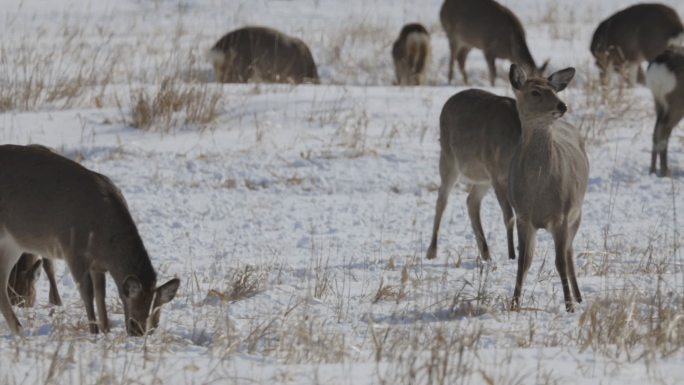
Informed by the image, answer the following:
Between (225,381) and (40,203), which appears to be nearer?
(225,381)

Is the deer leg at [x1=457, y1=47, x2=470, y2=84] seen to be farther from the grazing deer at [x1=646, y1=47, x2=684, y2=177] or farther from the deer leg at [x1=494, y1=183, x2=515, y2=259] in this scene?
the deer leg at [x1=494, y1=183, x2=515, y2=259]

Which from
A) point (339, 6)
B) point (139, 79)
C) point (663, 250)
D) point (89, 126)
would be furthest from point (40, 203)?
point (339, 6)

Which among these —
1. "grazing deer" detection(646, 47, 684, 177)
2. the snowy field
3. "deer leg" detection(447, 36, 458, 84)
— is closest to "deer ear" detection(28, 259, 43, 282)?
the snowy field

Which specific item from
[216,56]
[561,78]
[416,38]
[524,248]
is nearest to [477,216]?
[561,78]

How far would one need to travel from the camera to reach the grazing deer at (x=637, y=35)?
19.6 meters

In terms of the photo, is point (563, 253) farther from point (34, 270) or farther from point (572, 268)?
point (34, 270)

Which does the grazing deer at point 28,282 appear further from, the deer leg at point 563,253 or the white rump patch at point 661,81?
the white rump patch at point 661,81

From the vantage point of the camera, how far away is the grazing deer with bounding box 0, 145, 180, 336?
676 centimetres

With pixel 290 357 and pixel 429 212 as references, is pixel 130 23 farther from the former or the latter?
pixel 290 357

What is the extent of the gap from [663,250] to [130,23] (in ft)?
58.5

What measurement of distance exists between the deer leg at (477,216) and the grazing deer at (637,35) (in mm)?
9778

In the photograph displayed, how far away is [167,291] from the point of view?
669cm

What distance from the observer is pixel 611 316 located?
633 centimetres

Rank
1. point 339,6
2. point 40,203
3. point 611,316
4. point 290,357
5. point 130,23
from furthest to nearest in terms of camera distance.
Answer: point 339,6 < point 130,23 < point 40,203 < point 611,316 < point 290,357
